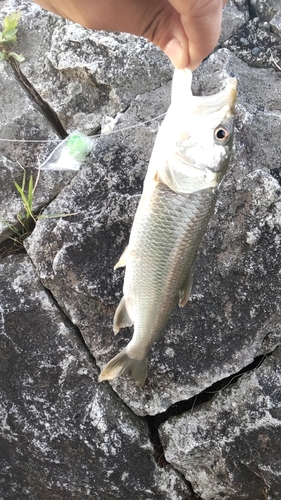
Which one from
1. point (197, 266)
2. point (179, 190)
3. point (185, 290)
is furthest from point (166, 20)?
point (197, 266)

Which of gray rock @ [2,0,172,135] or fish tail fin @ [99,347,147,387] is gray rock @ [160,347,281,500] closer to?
fish tail fin @ [99,347,147,387]

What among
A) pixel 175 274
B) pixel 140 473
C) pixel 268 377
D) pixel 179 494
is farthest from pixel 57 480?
pixel 175 274

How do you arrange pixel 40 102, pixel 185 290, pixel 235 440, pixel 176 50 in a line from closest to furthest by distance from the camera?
pixel 176 50, pixel 185 290, pixel 235 440, pixel 40 102

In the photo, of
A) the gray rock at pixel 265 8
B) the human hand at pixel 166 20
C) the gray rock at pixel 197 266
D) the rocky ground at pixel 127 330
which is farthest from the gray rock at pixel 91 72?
the human hand at pixel 166 20

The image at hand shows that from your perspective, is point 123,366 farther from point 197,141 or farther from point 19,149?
point 19,149

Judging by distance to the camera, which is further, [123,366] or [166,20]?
[123,366]

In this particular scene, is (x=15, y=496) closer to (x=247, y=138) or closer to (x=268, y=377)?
(x=268, y=377)
